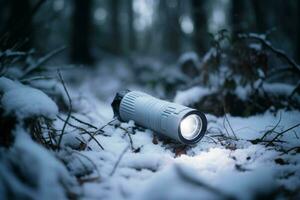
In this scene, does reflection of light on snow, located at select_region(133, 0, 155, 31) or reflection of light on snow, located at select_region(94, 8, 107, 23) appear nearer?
reflection of light on snow, located at select_region(133, 0, 155, 31)

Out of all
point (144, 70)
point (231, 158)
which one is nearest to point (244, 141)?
point (231, 158)

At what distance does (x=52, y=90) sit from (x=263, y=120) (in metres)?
1.95

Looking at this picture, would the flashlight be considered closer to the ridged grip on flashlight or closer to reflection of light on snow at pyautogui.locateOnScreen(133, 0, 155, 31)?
the ridged grip on flashlight

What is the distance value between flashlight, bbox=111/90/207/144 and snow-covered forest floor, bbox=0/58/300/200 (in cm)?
9

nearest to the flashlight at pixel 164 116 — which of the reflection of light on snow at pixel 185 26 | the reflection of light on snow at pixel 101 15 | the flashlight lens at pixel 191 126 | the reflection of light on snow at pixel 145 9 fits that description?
the flashlight lens at pixel 191 126

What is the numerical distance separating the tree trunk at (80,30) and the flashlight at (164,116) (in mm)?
6237

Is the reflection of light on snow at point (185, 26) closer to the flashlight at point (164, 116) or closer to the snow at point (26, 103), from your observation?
the flashlight at point (164, 116)

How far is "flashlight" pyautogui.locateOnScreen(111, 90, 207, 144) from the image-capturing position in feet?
6.18

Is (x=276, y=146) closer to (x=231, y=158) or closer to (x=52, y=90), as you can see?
(x=231, y=158)

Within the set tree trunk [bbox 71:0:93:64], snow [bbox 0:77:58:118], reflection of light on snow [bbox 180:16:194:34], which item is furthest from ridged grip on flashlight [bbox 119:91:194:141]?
tree trunk [bbox 71:0:93:64]

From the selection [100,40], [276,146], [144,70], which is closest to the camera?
[276,146]

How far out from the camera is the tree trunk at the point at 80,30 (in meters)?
8.10

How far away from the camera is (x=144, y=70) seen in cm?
591

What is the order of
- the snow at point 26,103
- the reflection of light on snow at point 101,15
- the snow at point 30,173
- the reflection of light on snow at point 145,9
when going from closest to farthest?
the snow at point 30,173 < the snow at point 26,103 < the reflection of light on snow at point 145,9 < the reflection of light on snow at point 101,15
